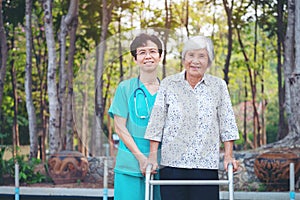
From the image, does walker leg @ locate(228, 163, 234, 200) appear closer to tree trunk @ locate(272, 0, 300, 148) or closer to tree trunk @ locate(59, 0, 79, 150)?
tree trunk @ locate(272, 0, 300, 148)

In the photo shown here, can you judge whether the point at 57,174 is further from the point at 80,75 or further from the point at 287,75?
the point at 80,75

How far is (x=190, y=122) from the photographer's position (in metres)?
2.50

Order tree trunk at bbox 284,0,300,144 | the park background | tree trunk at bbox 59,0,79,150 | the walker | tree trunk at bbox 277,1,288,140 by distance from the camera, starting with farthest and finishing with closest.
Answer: tree trunk at bbox 277,1,288,140
tree trunk at bbox 59,0,79,150
the park background
tree trunk at bbox 284,0,300,144
the walker

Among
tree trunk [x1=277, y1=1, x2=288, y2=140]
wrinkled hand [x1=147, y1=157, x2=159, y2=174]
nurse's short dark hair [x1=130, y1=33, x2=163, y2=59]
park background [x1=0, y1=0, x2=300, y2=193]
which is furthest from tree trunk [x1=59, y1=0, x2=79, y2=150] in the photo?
wrinkled hand [x1=147, y1=157, x2=159, y2=174]

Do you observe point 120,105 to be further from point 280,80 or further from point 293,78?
point 280,80

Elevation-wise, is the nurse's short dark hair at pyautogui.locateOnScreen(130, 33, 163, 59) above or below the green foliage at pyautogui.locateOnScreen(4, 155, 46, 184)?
above

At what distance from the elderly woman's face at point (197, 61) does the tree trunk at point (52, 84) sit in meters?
6.12

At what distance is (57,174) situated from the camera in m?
7.69

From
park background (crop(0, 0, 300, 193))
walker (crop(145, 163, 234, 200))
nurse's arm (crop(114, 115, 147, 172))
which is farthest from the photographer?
park background (crop(0, 0, 300, 193))

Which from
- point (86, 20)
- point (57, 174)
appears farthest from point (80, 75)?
point (86, 20)

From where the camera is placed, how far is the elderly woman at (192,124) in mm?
2506

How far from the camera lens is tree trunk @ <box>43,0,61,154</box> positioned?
8.52m

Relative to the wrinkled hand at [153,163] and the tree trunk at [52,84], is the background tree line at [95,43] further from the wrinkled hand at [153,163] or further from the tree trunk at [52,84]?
the wrinkled hand at [153,163]

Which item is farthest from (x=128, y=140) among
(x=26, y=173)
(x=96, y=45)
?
(x=96, y=45)
